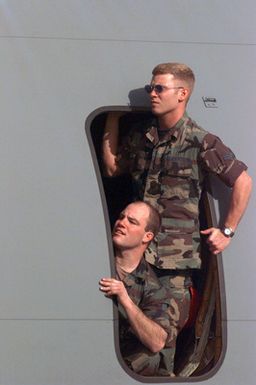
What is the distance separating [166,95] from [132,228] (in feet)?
1.94

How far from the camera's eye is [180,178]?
3744mm

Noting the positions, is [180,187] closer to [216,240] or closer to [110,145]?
[216,240]

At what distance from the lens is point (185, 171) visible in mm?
3727

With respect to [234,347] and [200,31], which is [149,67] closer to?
[200,31]

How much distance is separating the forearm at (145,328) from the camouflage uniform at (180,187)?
14 centimetres

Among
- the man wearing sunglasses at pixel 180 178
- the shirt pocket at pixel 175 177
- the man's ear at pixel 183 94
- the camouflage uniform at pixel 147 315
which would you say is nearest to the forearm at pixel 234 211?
the man wearing sunglasses at pixel 180 178

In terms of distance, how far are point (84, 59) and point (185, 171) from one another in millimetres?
671

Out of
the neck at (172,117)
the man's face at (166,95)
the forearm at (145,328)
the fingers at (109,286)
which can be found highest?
the man's face at (166,95)

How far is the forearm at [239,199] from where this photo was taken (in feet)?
12.2

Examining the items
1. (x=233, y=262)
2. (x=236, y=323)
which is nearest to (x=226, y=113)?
(x=233, y=262)

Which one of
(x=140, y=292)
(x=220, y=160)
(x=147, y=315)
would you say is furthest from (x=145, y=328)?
(x=220, y=160)

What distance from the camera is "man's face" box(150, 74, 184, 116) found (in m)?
3.70

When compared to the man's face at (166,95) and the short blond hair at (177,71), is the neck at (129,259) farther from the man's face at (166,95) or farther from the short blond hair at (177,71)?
the short blond hair at (177,71)

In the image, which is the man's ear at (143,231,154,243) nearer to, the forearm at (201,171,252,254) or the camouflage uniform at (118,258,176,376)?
the camouflage uniform at (118,258,176,376)
